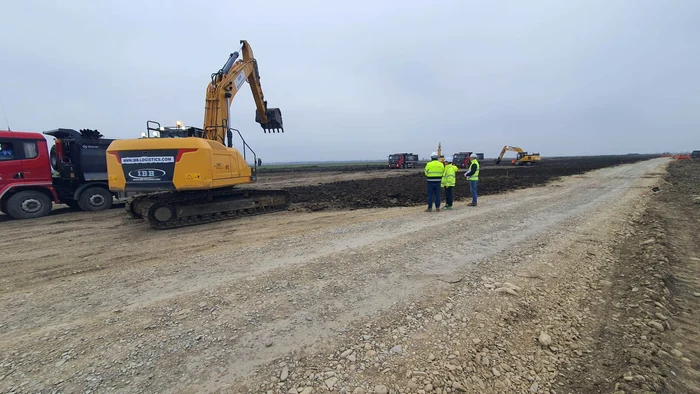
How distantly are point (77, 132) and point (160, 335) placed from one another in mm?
13661

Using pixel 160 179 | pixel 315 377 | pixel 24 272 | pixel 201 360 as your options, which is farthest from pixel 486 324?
pixel 160 179

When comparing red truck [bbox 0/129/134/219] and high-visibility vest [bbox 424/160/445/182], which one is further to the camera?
red truck [bbox 0/129/134/219]

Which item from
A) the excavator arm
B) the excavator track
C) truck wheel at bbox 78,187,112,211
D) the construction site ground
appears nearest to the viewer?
the construction site ground

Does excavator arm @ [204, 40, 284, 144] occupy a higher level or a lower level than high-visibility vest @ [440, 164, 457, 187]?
higher

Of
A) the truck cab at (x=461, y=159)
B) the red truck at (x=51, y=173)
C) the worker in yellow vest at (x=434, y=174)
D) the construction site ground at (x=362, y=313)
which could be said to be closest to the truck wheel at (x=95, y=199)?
the red truck at (x=51, y=173)

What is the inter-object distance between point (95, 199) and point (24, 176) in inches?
81.1

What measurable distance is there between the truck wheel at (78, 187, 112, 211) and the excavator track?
155 inches

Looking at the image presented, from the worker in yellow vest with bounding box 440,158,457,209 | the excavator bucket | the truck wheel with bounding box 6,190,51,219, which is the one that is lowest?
the truck wheel with bounding box 6,190,51,219

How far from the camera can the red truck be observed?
1015 cm

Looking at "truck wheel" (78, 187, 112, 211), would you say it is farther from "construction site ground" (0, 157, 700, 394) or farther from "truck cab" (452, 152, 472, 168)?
"truck cab" (452, 152, 472, 168)

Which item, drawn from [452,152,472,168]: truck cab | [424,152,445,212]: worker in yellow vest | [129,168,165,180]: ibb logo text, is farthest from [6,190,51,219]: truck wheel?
[452,152,472,168]: truck cab

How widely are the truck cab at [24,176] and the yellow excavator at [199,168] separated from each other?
4406 millimetres

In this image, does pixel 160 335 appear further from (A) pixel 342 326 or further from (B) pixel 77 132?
(B) pixel 77 132

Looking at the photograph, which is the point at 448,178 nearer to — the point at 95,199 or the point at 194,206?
the point at 194,206
